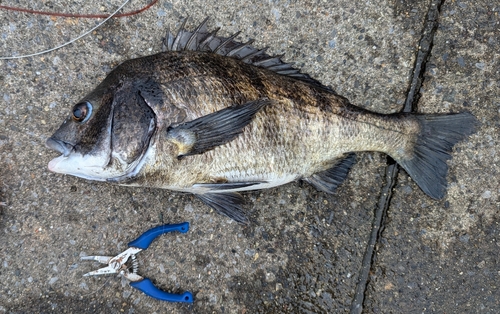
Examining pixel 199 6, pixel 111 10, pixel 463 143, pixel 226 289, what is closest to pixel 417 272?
pixel 463 143

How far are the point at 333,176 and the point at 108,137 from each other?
142 centimetres

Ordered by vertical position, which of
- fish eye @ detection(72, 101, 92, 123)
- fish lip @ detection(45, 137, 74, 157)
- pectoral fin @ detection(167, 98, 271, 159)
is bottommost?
pectoral fin @ detection(167, 98, 271, 159)

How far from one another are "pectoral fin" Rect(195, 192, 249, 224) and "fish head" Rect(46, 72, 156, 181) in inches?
22.3

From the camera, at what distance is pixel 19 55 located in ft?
7.83

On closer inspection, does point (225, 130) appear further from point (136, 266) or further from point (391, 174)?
point (391, 174)

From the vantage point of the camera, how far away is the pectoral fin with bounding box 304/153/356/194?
7.43 feet

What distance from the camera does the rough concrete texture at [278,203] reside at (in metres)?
2.38

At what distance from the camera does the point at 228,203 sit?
87.4 inches

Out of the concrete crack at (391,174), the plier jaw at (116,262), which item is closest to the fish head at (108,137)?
the plier jaw at (116,262)

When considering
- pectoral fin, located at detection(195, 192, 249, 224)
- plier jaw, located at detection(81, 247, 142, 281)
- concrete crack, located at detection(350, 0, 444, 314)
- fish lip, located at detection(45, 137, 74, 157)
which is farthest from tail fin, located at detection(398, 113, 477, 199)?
fish lip, located at detection(45, 137, 74, 157)

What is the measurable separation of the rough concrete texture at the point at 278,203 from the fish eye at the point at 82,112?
0.63 meters

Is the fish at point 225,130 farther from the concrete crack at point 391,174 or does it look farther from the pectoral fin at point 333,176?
the concrete crack at point 391,174

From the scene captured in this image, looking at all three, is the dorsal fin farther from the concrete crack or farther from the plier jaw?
the plier jaw

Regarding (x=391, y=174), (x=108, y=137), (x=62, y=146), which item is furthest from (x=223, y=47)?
(x=391, y=174)
